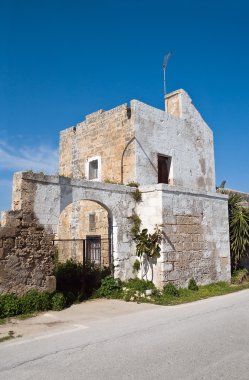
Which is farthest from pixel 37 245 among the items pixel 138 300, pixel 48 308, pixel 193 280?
pixel 193 280

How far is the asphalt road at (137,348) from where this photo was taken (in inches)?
178

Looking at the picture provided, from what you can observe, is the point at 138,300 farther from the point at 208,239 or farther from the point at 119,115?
the point at 119,115

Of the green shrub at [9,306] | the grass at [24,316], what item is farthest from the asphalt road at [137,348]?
the green shrub at [9,306]

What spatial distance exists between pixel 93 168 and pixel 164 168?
317 centimetres

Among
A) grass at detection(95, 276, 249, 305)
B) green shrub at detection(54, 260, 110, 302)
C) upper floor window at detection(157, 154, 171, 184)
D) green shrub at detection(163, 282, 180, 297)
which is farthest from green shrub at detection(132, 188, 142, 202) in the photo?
upper floor window at detection(157, 154, 171, 184)

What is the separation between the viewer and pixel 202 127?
56.3 feet

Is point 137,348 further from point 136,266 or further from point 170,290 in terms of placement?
point 136,266

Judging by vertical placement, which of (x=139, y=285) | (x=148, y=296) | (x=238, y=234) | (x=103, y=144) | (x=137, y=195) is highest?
(x=103, y=144)

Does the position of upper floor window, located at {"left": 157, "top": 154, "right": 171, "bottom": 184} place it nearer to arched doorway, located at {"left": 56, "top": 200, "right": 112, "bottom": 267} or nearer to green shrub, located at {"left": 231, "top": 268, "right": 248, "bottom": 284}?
arched doorway, located at {"left": 56, "top": 200, "right": 112, "bottom": 267}

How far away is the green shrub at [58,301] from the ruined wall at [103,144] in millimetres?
5891

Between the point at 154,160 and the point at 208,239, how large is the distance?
390cm

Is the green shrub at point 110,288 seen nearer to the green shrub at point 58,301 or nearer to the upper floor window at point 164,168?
the green shrub at point 58,301

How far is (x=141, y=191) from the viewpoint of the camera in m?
11.7

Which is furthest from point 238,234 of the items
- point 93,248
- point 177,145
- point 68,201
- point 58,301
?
point 58,301
